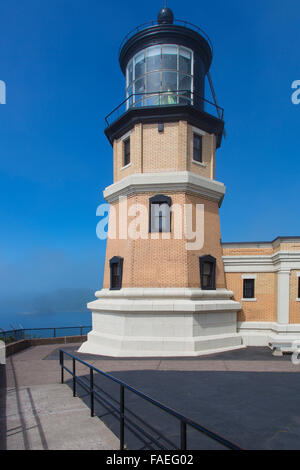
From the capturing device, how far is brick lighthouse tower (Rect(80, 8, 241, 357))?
13.9 meters

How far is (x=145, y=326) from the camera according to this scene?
45.7 ft

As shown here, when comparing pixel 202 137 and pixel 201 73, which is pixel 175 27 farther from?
pixel 202 137

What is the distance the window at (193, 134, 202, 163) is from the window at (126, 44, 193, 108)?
5.96 ft

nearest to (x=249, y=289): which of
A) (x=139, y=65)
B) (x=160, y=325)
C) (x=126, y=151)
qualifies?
(x=160, y=325)

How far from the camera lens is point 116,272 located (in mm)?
16078

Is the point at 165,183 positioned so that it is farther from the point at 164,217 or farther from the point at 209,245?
the point at 209,245

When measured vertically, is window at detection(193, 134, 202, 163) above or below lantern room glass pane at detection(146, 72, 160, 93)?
below

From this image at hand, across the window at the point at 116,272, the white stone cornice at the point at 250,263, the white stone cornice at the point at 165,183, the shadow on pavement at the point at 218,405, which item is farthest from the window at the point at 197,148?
the shadow on pavement at the point at 218,405

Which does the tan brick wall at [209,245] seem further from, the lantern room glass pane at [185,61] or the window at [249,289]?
the lantern room glass pane at [185,61]

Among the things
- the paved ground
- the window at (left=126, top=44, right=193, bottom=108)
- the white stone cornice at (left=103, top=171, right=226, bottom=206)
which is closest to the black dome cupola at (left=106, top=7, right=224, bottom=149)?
the window at (left=126, top=44, right=193, bottom=108)

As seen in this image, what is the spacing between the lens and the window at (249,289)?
55.6ft

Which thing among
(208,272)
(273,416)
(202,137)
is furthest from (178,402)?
(202,137)

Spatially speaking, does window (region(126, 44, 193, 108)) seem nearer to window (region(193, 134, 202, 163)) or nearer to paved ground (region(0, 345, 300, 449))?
window (region(193, 134, 202, 163))

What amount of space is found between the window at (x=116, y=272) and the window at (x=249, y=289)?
6.85 metres
